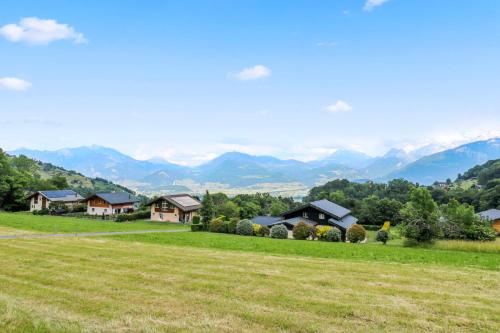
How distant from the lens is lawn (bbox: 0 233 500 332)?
8.23 metres

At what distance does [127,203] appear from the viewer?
75.6m

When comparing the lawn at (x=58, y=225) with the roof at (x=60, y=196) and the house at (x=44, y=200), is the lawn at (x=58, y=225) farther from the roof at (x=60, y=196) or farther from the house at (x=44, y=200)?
the roof at (x=60, y=196)

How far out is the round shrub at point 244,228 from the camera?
1603 inches

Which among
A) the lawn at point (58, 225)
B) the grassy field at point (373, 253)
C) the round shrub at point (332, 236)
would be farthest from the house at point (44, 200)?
the grassy field at point (373, 253)

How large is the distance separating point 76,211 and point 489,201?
8898 cm

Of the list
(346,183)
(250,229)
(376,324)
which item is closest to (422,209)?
(250,229)

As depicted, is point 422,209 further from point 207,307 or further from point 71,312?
point 71,312

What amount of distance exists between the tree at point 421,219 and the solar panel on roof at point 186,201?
39.9 m

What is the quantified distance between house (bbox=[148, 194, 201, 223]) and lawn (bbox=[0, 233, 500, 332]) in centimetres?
4670

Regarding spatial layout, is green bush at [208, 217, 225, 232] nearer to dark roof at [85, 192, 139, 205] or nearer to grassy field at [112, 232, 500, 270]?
grassy field at [112, 232, 500, 270]

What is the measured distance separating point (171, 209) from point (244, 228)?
25.4 metres

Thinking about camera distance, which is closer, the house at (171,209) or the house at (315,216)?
the house at (315,216)

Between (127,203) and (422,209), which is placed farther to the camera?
(127,203)

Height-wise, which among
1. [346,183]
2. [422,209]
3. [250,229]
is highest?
[346,183]
